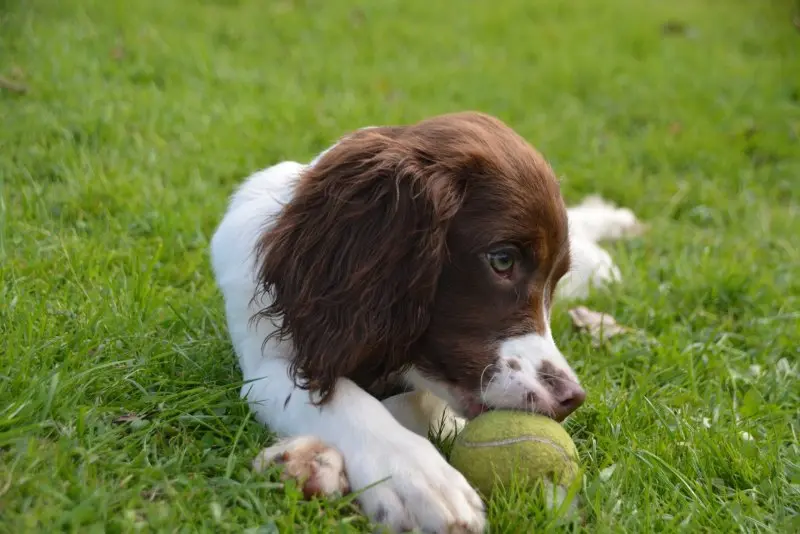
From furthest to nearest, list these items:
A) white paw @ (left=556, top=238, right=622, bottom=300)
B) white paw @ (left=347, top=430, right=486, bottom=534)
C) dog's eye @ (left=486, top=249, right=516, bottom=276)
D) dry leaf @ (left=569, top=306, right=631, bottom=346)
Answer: white paw @ (left=556, top=238, right=622, bottom=300) < dry leaf @ (left=569, top=306, right=631, bottom=346) < dog's eye @ (left=486, top=249, right=516, bottom=276) < white paw @ (left=347, top=430, right=486, bottom=534)

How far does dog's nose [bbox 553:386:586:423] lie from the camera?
112 inches

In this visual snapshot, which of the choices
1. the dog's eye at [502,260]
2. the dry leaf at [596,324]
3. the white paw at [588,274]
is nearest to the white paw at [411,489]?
the dog's eye at [502,260]

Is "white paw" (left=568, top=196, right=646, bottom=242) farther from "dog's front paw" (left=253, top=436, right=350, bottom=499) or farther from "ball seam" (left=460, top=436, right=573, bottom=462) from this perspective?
"dog's front paw" (left=253, top=436, right=350, bottom=499)

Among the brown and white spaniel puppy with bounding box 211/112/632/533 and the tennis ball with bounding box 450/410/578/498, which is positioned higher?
the brown and white spaniel puppy with bounding box 211/112/632/533

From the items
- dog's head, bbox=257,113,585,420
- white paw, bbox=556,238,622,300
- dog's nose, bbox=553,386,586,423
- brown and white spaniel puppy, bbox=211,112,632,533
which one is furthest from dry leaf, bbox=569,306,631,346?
dog's nose, bbox=553,386,586,423

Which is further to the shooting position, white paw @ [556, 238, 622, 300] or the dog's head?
white paw @ [556, 238, 622, 300]

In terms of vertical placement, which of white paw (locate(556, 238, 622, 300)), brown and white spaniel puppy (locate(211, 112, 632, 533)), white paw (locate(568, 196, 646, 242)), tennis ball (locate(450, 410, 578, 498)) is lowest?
white paw (locate(568, 196, 646, 242))

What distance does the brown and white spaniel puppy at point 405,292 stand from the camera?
288cm

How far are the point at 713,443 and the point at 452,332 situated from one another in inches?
38.0

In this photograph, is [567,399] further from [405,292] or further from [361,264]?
[361,264]

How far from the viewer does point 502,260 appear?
3.01 metres

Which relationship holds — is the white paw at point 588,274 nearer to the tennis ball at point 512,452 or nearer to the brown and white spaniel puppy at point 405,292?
the brown and white spaniel puppy at point 405,292

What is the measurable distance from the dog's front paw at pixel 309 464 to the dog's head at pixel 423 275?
0.20 metres

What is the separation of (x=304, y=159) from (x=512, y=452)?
330 cm
